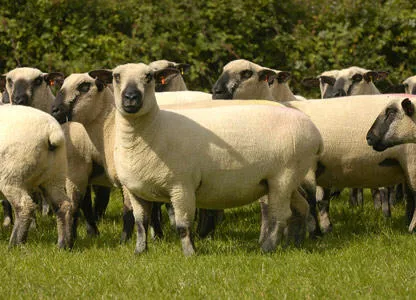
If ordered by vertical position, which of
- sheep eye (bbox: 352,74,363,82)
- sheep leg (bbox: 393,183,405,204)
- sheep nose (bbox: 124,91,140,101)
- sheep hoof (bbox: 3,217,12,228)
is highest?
sheep nose (bbox: 124,91,140,101)

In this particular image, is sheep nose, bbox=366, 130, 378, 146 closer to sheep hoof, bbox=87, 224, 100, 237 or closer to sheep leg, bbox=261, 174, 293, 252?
sheep leg, bbox=261, 174, 293, 252

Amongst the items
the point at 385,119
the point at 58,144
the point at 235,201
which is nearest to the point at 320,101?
the point at 385,119

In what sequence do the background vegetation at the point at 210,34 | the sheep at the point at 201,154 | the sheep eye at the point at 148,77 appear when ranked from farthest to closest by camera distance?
the background vegetation at the point at 210,34
the sheep eye at the point at 148,77
the sheep at the point at 201,154

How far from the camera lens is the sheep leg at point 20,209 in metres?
7.73

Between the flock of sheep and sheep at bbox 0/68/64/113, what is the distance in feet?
0.08

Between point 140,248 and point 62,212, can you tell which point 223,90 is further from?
point 140,248

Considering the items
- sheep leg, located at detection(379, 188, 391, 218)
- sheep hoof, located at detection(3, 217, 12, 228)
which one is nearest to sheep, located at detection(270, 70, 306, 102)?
sheep leg, located at detection(379, 188, 391, 218)

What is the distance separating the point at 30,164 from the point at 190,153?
57.9 inches

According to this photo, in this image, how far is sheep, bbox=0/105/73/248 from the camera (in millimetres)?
7629

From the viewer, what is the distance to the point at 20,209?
775 centimetres

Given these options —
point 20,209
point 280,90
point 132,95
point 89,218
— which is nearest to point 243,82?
point 280,90

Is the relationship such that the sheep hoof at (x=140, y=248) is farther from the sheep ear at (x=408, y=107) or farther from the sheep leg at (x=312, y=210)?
the sheep ear at (x=408, y=107)

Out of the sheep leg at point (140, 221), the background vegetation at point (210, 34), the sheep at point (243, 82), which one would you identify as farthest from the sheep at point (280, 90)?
the background vegetation at point (210, 34)

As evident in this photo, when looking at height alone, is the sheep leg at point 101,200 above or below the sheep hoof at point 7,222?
above
